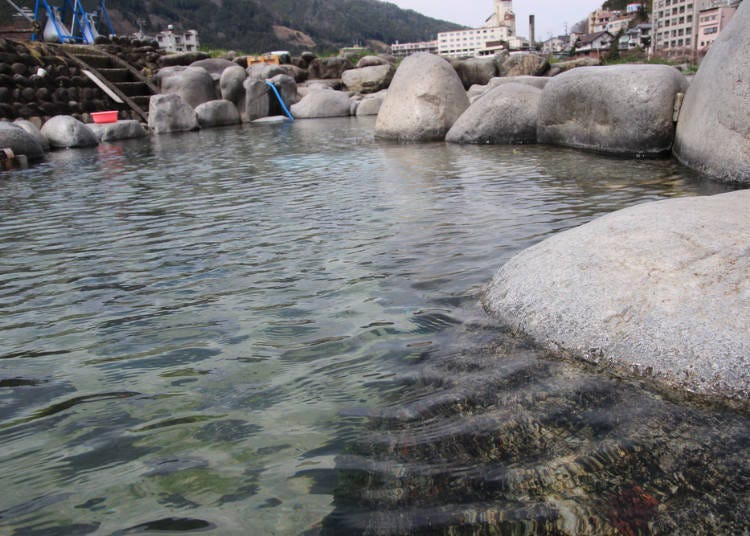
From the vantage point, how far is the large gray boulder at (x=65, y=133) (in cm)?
1525

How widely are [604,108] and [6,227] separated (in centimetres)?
840

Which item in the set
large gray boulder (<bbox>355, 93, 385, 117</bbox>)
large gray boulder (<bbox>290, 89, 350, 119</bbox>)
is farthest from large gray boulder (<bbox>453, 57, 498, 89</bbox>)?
large gray boulder (<bbox>290, 89, 350, 119</bbox>)

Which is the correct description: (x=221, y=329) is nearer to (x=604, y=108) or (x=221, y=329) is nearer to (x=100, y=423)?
(x=100, y=423)

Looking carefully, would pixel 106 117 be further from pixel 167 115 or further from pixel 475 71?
pixel 475 71

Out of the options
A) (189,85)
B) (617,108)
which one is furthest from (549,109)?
(189,85)

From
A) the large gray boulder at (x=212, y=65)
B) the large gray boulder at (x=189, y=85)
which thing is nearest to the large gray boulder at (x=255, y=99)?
the large gray boulder at (x=189, y=85)

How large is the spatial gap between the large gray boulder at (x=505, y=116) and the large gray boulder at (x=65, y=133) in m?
10.4

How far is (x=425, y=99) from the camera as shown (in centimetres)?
1248

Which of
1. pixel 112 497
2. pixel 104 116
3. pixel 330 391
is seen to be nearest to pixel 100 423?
pixel 112 497

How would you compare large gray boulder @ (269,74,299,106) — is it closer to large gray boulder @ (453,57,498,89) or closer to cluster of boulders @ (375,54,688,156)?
large gray boulder @ (453,57,498,89)

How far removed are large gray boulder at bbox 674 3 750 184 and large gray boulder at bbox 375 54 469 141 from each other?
5.80m

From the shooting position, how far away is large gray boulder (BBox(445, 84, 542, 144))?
11.2 metres

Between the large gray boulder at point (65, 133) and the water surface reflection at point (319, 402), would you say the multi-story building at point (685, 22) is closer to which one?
the large gray boulder at point (65, 133)

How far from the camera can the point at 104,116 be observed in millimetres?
19047
